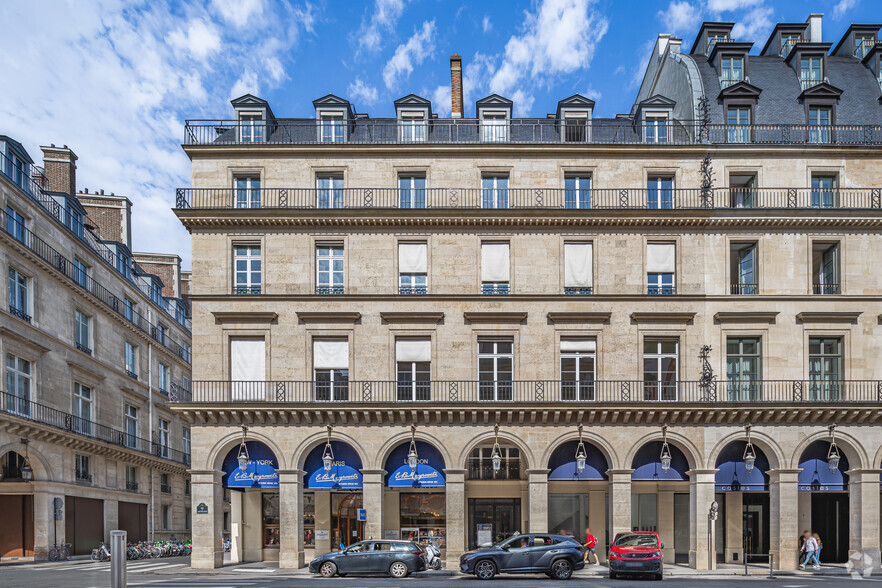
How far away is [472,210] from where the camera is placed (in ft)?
97.1

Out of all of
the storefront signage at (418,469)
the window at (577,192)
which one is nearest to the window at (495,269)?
the window at (577,192)

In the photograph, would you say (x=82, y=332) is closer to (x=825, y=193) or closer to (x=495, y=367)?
(x=495, y=367)

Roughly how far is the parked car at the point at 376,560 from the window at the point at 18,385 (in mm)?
17901

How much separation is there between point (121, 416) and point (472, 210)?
29083mm

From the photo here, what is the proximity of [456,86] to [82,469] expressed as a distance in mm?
28711

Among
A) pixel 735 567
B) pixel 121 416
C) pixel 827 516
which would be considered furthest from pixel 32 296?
pixel 827 516

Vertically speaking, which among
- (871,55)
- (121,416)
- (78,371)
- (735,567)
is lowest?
(735,567)

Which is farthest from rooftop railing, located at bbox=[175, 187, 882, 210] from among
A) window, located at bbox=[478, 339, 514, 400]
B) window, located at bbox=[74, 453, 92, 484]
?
window, located at bbox=[74, 453, 92, 484]

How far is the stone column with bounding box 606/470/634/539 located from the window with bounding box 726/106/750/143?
14.8 metres

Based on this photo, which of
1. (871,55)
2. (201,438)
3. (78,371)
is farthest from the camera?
(78,371)

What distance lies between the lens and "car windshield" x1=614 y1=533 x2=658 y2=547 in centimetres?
2409

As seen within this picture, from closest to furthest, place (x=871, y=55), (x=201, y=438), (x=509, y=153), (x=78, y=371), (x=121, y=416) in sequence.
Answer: (x=201, y=438) < (x=509, y=153) < (x=871, y=55) < (x=78, y=371) < (x=121, y=416)

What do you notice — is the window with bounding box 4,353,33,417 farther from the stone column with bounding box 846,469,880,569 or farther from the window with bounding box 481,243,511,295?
the stone column with bounding box 846,469,880,569

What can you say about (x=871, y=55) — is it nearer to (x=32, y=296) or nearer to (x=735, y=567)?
(x=735, y=567)
